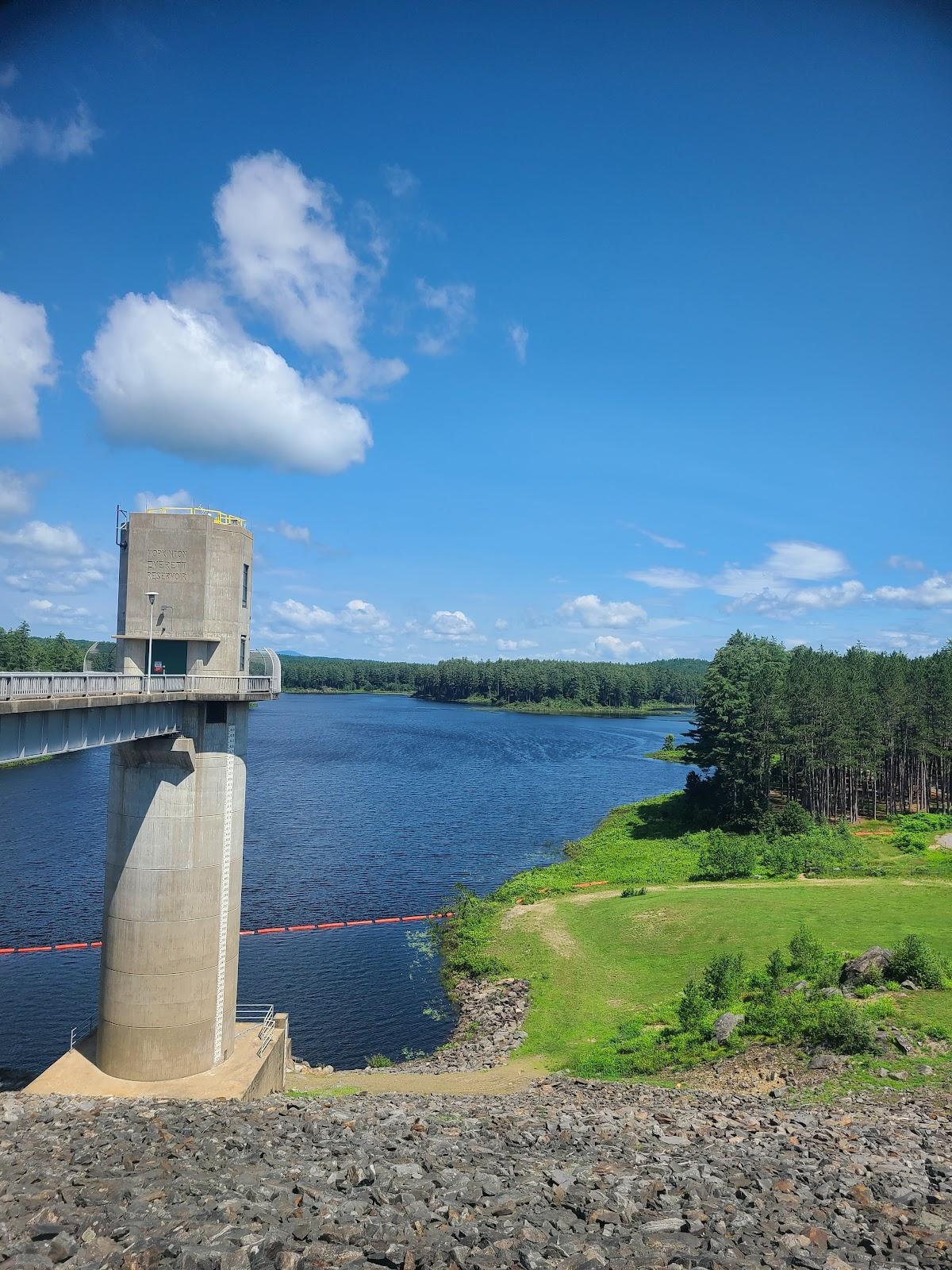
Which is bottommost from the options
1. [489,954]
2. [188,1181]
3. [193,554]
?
[489,954]

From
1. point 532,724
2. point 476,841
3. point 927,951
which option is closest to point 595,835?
point 476,841

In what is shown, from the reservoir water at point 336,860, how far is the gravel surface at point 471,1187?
15218 millimetres

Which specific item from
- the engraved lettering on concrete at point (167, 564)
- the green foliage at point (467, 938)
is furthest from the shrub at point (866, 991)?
the engraved lettering on concrete at point (167, 564)

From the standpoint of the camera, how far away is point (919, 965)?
81.9 feet

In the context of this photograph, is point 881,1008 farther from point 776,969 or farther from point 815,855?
point 815,855

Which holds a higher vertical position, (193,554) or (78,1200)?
(193,554)

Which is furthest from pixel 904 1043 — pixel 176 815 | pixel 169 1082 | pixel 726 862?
pixel 726 862

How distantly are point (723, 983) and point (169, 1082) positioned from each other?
18301 millimetres

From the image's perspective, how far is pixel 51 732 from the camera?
59.7ft

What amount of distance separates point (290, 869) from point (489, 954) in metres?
19.3

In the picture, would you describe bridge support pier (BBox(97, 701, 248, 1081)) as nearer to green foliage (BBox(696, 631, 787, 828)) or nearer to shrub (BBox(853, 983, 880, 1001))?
shrub (BBox(853, 983, 880, 1001))

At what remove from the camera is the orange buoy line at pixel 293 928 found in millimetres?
37469

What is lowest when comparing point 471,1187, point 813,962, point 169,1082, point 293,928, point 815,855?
point 293,928

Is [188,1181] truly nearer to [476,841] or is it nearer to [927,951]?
[927,951]
